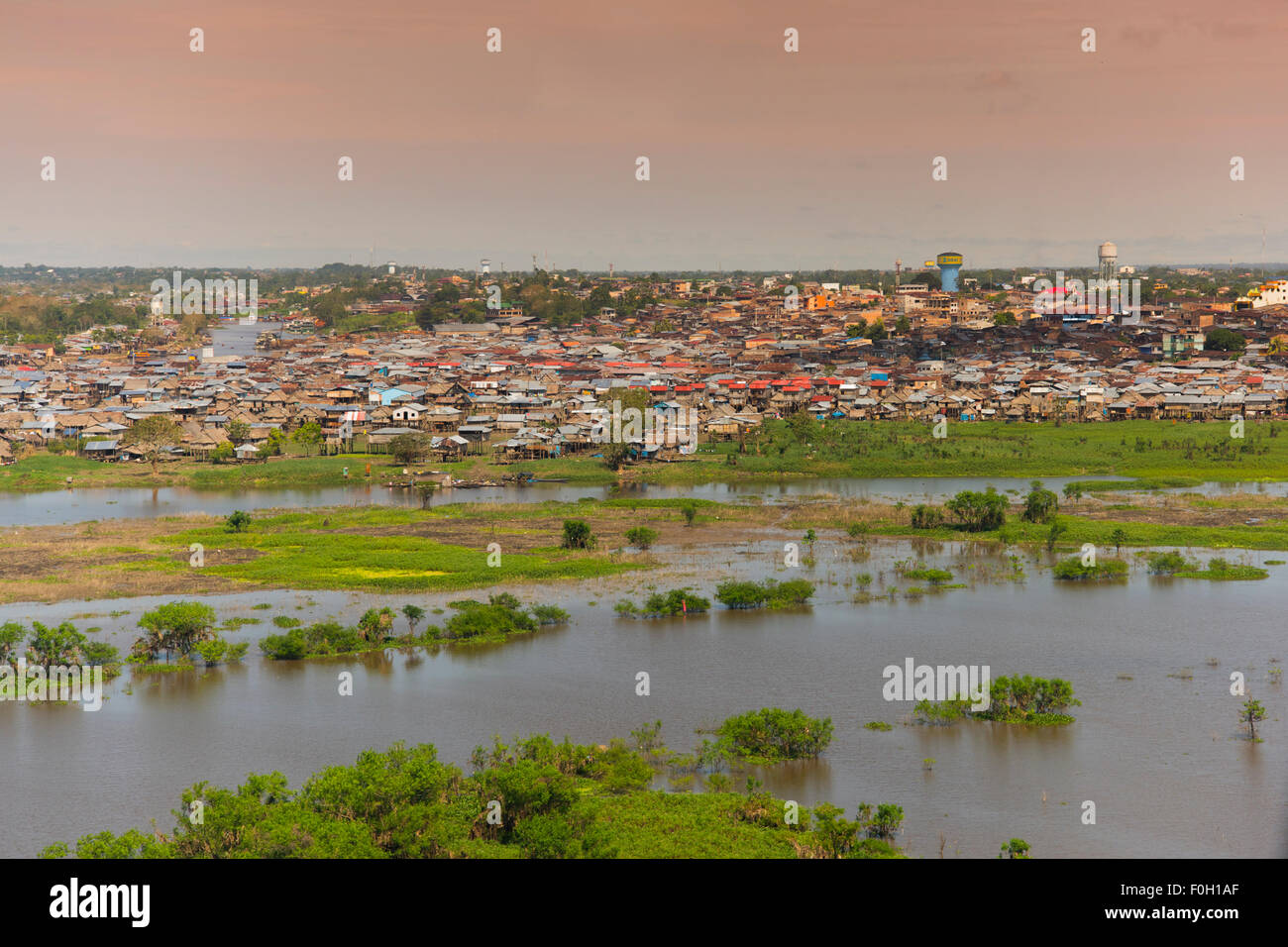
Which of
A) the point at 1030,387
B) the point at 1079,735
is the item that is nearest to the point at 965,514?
the point at 1079,735

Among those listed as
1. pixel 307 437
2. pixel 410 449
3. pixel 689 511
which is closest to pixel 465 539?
pixel 689 511

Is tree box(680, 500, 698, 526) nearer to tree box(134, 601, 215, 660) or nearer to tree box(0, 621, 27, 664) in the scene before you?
tree box(134, 601, 215, 660)

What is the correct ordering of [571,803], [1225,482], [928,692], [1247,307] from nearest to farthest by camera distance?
[571,803], [928,692], [1225,482], [1247,307]

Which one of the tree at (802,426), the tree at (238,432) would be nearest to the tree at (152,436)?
the tree at (238,432)

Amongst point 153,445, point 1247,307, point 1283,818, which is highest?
point 1247,307

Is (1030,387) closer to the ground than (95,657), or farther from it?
A: farther from it

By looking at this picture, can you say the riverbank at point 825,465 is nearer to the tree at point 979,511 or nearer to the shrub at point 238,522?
the shrub at point 238,522

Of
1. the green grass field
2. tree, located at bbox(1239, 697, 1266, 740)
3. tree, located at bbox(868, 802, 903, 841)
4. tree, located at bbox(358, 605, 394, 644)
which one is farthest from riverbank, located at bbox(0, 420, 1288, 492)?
tree, located at bbox(868, 802, 903, 841)
